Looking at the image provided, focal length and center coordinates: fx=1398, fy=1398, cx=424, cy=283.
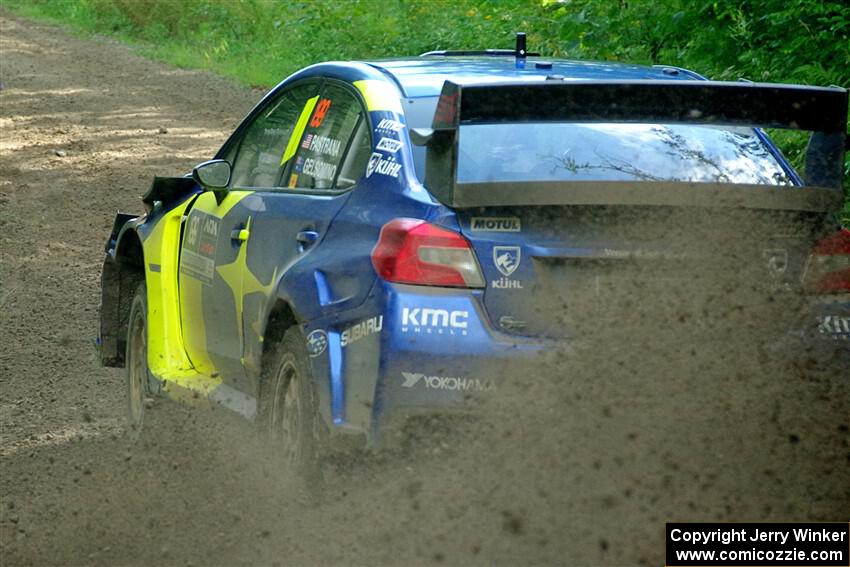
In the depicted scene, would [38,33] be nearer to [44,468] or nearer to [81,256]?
[81,256]

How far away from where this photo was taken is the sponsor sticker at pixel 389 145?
4754 millimetres

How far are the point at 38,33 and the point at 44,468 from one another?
23868 millimetres

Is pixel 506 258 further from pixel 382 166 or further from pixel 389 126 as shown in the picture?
pixel 389 126

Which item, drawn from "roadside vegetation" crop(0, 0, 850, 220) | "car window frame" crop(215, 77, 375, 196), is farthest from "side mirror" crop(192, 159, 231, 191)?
"roadside vegetation" crop(0, 0, 850, 220)

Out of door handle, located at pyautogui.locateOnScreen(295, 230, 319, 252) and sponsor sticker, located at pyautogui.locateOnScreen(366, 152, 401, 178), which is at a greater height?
sponsor sticker, located at pyautogui.locateOnScreen(366, 152, 401, 178)

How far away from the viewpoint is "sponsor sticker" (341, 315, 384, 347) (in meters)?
4.31

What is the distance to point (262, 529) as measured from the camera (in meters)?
4.71

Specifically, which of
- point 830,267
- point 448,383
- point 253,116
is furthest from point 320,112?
point 830,267

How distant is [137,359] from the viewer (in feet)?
22.4

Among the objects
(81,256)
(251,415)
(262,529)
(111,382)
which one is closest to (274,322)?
(251,415)

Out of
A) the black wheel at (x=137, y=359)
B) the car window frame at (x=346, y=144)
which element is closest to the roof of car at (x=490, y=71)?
the car window frame at (x=346, y=144)

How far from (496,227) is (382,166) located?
2.04 ft

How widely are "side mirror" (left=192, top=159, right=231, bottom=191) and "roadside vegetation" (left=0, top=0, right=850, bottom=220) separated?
4.23 meters

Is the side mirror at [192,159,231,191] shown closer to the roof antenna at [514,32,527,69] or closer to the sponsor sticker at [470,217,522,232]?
the roof antenna at [514,32,527,69]
